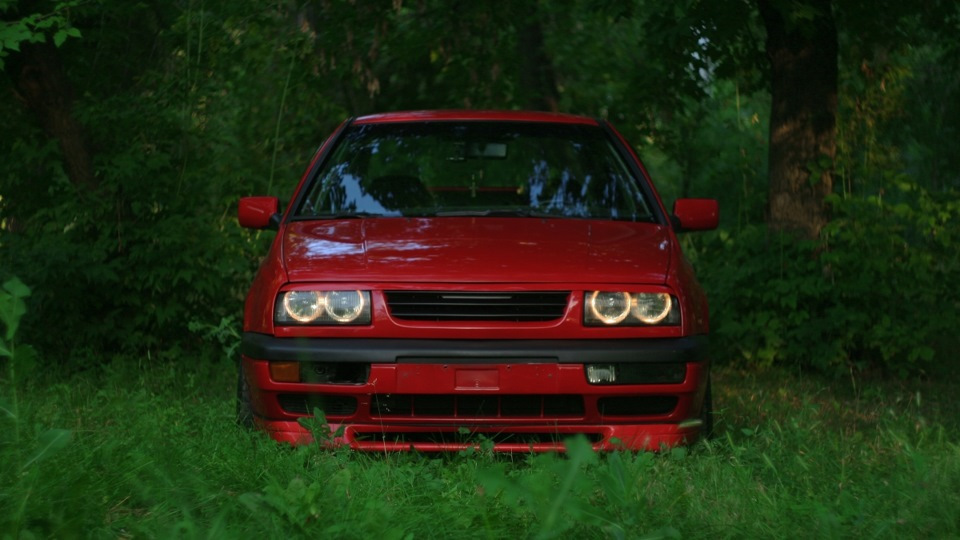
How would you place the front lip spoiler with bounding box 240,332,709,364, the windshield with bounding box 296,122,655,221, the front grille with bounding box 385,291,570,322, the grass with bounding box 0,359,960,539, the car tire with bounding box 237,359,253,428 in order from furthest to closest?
the windshield with bounding box 296,122,655,221
the car tire with bounding box 237,359,253,428
the front grille with bounding box 385,291,570,322
the front lip spoiler with bounding box 240,332,709,364
the grass with bounding box 0,359,960,539

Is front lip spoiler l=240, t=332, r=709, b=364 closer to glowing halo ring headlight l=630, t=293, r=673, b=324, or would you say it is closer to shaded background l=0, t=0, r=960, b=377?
glowing halo ring headlight l=630, t=293, r=673, b=324

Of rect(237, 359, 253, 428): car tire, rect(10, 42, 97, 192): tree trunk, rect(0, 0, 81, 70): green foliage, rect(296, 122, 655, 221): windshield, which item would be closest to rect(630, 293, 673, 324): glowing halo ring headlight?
rect(296, 122, 655, 221): windshield

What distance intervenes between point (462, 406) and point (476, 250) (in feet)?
2.09

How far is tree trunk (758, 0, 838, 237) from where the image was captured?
8.56 metres

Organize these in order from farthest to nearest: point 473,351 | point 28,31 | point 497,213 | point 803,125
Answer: point 803,125 < point 28,31 < point 497,213 < point 473,351

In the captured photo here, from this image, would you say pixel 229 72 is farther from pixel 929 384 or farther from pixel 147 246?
pixel 929 384

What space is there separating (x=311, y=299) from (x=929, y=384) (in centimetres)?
489

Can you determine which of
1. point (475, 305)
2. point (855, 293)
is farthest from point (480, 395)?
point (855, 293)

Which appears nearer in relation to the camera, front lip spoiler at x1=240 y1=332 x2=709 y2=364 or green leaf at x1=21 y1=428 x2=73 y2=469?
green leaf at x1=21 y1=428 x2=73 y2=469

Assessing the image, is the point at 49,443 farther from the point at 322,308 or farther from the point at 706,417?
the point at 706,417

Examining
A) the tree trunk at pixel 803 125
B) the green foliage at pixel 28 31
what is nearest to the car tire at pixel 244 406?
the green foliage at pixel 28 31

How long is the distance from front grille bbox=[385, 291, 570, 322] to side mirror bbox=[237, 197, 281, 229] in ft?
4.28

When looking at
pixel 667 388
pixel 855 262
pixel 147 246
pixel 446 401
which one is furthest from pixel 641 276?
pixel 147 246

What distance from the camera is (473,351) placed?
439cm
